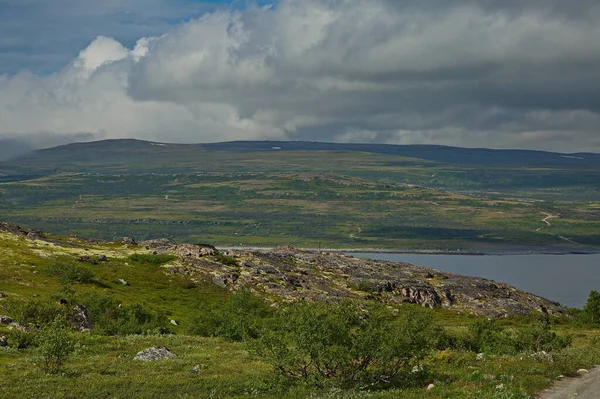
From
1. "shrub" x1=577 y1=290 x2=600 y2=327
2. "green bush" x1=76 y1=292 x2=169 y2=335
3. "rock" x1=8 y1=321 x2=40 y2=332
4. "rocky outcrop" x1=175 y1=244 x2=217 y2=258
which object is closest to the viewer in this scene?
"rock" x1=8 y1=321 x2=40 y2=332

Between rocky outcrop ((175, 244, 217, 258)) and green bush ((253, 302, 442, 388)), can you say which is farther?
rocky outcrop ((175, 244, 217, 258))

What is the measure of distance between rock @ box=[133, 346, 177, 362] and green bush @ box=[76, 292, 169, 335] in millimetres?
19003

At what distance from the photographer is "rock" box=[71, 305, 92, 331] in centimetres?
7231

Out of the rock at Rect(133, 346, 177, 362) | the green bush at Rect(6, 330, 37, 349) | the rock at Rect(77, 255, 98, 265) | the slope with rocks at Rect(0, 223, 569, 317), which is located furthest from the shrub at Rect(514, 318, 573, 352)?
the rock at Rect(77, 255, 98, 265)

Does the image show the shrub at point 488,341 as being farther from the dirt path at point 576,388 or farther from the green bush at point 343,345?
the green bush at point 343,345

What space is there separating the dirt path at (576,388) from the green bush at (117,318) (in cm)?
4776

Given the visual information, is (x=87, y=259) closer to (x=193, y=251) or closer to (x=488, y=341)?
(x=193, y=251)

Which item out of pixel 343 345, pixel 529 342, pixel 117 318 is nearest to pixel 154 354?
pixel 343 345

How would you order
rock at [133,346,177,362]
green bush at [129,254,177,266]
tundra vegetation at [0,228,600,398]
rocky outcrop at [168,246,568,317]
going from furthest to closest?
green bush at [129,254,177,266], rocky outcrop at [168,246,568,317], rock at [133,346,177,362], tundra vegetation at [0,228,600,398]

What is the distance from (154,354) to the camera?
169 ft

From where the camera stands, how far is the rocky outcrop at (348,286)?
159 m

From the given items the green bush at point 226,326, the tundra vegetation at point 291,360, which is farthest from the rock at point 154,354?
the green bush at point 226,326

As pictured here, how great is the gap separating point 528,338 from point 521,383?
3162 cm

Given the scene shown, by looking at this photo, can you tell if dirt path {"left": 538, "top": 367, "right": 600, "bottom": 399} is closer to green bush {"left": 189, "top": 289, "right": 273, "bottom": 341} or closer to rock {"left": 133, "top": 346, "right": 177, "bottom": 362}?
rock {"left": 133, "top": 346, "right": 177, "bottom": 362}
